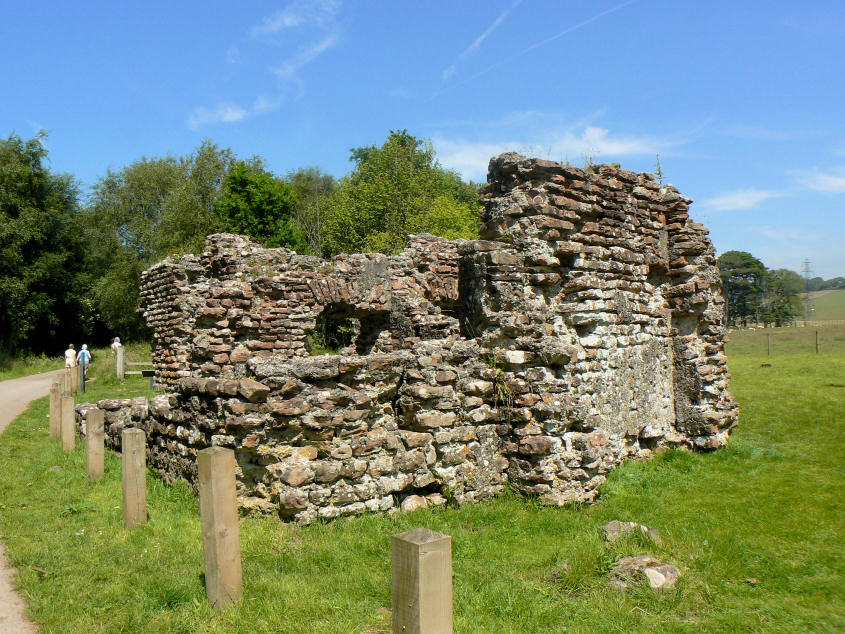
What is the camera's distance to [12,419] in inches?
515

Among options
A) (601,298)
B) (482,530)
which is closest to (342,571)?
(482,530)

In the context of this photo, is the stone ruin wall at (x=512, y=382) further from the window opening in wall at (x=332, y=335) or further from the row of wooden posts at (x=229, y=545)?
the window opening in wall at (x=332, y=335)

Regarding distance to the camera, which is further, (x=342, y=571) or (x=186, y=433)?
(x=186, y=433)

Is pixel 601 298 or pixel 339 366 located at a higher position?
pixel 601 298

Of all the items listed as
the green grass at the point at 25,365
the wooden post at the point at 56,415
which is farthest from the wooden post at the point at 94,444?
the green grass at the point at 25,365

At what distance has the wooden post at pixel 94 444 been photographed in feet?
24.6

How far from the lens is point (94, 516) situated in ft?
20.7

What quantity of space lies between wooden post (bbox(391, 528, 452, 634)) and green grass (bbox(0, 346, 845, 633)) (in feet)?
4.22

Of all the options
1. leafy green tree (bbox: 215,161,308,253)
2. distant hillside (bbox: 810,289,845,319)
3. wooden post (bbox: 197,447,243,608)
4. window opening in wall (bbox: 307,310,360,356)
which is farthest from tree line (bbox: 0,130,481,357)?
distant hillside (bbox: 810,289,845,319)

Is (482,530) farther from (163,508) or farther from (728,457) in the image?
(728,457)

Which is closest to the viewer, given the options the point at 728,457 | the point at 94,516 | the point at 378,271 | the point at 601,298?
the point at 94,516

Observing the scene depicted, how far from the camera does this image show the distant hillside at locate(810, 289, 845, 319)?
87.5 m

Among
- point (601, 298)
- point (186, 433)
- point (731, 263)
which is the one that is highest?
point (731, 263)

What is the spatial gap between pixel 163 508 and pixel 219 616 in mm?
2687
